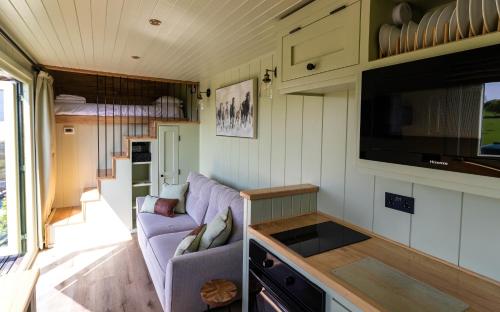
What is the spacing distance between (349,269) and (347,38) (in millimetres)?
1152

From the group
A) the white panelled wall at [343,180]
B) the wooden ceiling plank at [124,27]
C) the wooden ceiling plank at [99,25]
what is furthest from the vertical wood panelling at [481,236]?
the wooden ceiling plank at [99,25]

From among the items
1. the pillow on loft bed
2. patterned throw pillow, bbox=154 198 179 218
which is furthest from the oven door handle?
the pillow on loft bed

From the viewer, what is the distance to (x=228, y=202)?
273cm

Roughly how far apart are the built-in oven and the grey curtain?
10.3ft

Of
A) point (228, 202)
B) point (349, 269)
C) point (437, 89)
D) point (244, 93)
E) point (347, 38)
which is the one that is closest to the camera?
point (437, 89)

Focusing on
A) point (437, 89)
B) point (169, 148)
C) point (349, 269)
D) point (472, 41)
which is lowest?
point (349, 269)

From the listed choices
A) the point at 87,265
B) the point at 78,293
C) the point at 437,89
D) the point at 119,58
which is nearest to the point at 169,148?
the point at 119,58

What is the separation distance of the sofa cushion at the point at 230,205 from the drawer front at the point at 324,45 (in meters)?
1.24

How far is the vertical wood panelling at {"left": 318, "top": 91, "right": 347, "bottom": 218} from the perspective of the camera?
202cm

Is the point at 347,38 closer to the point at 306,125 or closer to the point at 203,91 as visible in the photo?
the point at 306,125

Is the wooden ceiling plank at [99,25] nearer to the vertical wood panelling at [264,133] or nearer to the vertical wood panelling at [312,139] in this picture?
the vertical wood panelling at [264,133]

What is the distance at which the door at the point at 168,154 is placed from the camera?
4.50 metres

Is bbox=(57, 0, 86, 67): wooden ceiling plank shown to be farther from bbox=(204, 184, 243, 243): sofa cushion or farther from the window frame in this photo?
bbox=(204, 184, 243, 243): sofa cushion

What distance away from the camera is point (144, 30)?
2305 mm
